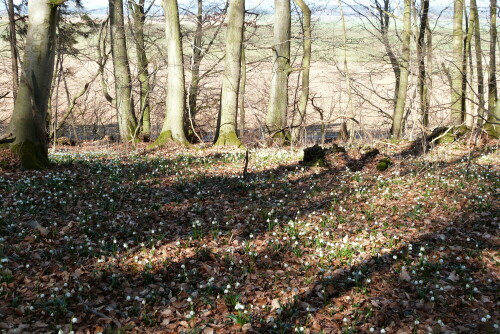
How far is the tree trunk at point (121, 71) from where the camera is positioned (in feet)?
69.4

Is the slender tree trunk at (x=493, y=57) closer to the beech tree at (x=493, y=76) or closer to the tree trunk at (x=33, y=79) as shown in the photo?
the beech tree at (x=493, y=76)

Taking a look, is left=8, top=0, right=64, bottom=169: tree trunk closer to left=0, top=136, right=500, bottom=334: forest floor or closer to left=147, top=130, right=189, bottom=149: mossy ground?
left=0, top=136, right=500, bottom=334: forest floor

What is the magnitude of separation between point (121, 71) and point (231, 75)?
25.3ft

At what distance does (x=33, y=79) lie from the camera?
416 inches

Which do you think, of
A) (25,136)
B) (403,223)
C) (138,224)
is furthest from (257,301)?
(25,136)

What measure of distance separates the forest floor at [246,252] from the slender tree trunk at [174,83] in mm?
5195

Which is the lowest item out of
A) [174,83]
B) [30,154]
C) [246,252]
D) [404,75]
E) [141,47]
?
[246,252]

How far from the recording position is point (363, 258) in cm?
699

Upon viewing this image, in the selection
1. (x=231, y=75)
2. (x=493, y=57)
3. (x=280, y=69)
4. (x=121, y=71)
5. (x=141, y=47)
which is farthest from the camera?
(x=141, y=47)

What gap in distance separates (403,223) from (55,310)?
6269 mm

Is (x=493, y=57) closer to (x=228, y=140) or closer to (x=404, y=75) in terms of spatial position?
(x=404, y=75)

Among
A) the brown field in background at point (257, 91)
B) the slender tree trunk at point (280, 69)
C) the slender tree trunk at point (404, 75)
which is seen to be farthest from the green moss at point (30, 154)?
the slender tree trunk at point (404, 75)

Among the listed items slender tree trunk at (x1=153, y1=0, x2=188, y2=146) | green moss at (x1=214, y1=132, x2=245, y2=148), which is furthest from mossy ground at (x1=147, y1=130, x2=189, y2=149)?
green moss at (x1=214, y1=132, x2=245, y2=148)

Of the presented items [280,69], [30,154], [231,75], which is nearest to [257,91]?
[280,69]
